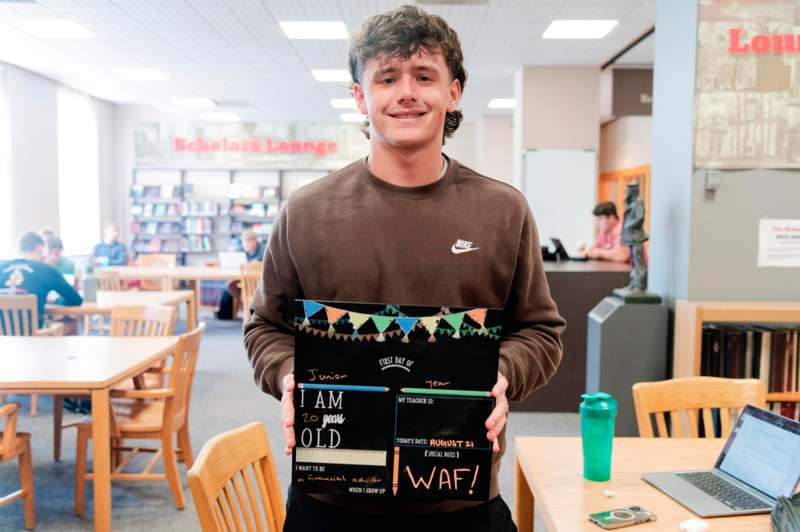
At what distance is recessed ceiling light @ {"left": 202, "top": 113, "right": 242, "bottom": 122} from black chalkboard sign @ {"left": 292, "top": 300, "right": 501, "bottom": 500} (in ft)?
38.4

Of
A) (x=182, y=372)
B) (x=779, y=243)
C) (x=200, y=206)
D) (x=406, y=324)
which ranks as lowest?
(x=182, y=372)

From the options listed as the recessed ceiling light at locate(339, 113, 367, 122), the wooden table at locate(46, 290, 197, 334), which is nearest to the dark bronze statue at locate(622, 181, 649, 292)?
the wooden table at locate(46, 290, 197, 334)

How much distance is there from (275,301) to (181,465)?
9.07ft

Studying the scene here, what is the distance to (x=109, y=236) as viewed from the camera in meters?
9.50

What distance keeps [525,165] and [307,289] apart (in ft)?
24.3

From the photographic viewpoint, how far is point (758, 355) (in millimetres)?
3010

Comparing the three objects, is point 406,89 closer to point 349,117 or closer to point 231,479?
point 231,479

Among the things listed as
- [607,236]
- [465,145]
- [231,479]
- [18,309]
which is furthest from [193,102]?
[231,479]

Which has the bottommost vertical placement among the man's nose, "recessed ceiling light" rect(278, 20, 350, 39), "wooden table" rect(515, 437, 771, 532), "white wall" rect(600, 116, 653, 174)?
"wooden table" rect(515, 437, 771, 532)

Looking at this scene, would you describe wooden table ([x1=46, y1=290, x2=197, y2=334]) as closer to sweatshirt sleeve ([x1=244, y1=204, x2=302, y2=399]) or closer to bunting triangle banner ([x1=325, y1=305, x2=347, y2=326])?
sweatshirt sleeve ([x1=244, y1=204, x2=302, y2=399])

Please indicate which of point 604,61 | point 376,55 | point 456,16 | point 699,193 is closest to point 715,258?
point 699,193

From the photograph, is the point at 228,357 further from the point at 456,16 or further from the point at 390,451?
the point at 390,451

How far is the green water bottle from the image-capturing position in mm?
1556

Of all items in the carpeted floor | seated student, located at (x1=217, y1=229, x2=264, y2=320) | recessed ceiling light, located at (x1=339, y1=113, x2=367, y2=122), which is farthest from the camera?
recessed ceiling light, located at (x1=339, y1=113, x2=367, y2=122)
